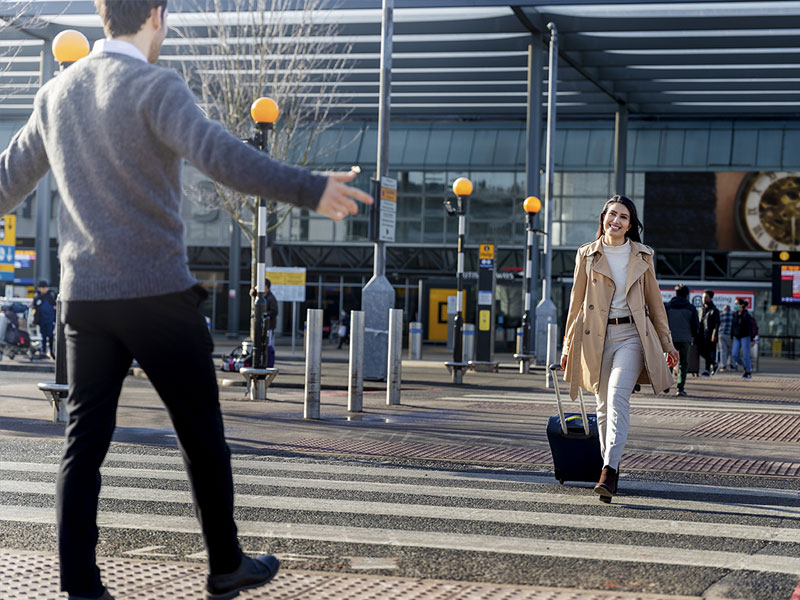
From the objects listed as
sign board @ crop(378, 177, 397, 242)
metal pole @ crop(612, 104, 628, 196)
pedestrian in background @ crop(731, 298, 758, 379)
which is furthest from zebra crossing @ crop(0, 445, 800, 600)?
metal pole @ crop(612, 104, 628, 196)

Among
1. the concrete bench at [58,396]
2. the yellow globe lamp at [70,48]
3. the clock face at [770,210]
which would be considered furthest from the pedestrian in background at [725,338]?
the yellow globe lamp at [70,48]

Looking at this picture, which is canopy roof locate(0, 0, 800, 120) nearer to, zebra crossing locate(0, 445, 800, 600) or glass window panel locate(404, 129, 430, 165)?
glass window panel locate(404, 129, 430, 165)

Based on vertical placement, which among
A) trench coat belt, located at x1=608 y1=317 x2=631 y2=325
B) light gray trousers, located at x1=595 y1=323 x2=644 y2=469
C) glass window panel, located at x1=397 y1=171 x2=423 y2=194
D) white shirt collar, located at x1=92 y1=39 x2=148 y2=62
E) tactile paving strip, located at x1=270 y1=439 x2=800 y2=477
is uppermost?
glass window panel, located at x1=397 y1=171 x2=423 y2=194

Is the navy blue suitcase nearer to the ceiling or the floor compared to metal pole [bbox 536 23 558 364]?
nearer to the floor

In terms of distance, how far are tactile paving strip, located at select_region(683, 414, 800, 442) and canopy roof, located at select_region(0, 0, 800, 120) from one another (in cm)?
1565

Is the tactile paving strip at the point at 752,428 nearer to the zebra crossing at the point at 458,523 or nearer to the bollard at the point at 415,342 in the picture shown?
the zebra crossing at the point at 458,523

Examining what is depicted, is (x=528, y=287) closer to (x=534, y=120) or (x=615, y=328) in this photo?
(x=534, y=120)

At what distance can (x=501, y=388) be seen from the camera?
1817cm

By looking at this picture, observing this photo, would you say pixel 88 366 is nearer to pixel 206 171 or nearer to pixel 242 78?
pixel 206 171

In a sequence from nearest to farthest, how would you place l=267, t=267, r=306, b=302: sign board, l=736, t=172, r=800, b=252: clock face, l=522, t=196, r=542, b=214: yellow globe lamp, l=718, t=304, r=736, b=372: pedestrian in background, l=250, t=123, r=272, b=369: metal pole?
1. l=250, t=123, r=272, b=369: metal pole
2. l=522, t=196, r=542, b=214: yellow globe lamp
3. l=718, t=304, r=736, b=372: pedestrian in background
4. l=267, t=267, r=306, b=302: sign board
5. l=736, t=172, r=800, b=252: clock face

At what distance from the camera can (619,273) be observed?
697 cm

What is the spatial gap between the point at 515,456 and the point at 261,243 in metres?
5.83

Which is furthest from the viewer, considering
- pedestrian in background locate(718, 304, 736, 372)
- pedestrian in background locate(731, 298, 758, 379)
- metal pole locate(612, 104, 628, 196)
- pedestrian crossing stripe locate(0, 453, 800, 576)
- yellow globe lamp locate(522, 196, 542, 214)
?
metal pole locate(612, 104, 628, 196)

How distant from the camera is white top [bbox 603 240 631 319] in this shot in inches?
272
